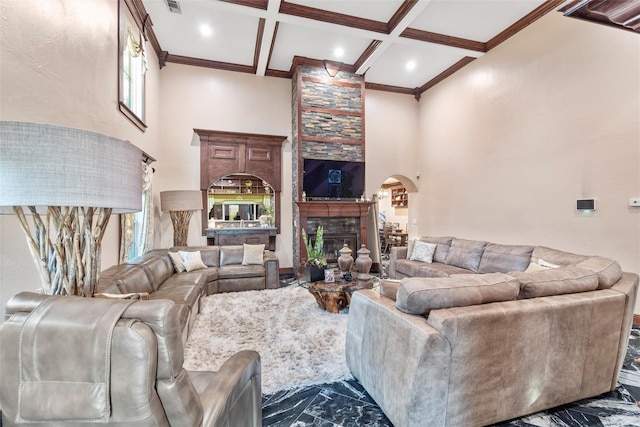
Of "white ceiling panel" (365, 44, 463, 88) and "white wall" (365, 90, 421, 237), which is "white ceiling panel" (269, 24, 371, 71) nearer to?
"white ceiling panel" (365, 44, 463, 88)

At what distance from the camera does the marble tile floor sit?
1.77 m

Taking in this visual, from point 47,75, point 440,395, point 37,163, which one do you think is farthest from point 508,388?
point 47,75

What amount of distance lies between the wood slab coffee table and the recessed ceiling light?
4431mm

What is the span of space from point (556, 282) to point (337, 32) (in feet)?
15.1

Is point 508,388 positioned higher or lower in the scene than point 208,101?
lower

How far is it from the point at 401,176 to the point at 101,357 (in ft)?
22.7

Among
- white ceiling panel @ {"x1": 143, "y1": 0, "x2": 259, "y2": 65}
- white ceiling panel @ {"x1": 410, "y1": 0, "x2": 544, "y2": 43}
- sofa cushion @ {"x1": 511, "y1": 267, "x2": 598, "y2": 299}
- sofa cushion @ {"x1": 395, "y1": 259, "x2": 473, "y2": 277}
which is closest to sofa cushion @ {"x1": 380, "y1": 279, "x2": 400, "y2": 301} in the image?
sofa cushion @ {"x1": 511, "y1": 267, "x2": 598, "y2": 299}

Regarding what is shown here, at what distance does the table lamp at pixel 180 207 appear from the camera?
4918 millimetres

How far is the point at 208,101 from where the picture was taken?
5.77 meters

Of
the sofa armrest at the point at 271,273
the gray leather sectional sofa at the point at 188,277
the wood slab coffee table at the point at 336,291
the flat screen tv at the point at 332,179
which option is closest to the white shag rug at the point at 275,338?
the wood slab coffee table at the point at 336,291

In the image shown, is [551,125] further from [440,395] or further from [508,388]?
[440,395]

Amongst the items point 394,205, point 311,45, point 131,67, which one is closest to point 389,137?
point 311,45

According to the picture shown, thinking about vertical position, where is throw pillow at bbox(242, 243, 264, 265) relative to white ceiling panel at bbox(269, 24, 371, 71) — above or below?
below

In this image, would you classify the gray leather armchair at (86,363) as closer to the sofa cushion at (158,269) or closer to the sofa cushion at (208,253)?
the sofa cushion at (158,269)
